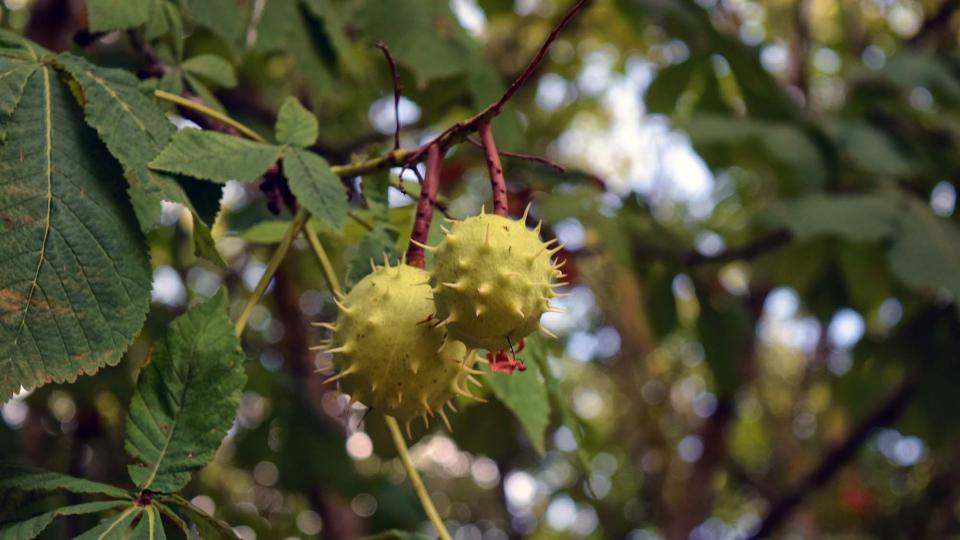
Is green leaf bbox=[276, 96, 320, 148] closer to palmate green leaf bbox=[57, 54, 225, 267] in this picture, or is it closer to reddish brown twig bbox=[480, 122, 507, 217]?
palmate green leaf bbox=[57, 54, 225, 267]

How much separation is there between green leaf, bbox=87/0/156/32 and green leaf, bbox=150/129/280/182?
1.06 ft

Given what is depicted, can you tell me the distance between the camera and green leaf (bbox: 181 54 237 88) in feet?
5.82

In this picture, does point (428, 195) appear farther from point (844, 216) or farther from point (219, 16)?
point (844, 216)

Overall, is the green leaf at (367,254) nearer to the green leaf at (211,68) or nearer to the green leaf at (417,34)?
the green leaf at (211,68)

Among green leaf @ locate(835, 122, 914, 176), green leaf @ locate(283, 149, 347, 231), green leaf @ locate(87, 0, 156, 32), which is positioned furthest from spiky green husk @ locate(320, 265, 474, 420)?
green leaf @ locate(835, 122, 914, 176)

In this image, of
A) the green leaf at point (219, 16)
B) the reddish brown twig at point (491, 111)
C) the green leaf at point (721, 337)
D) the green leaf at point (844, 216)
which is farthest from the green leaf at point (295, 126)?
the green leaf at point (721, 337)

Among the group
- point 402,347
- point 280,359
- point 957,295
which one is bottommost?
point 280,359

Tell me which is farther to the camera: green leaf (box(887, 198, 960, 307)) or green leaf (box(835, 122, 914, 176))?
green leaf (box(835, 122, 914, 176))

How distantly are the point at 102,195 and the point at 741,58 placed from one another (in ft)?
7.23

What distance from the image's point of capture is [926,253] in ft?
9.20

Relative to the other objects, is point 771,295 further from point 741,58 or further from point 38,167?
point 38,167

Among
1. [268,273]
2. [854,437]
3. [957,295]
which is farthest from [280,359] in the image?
[268,273]

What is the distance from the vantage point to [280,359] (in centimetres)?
480

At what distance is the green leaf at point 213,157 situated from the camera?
4.26ft
